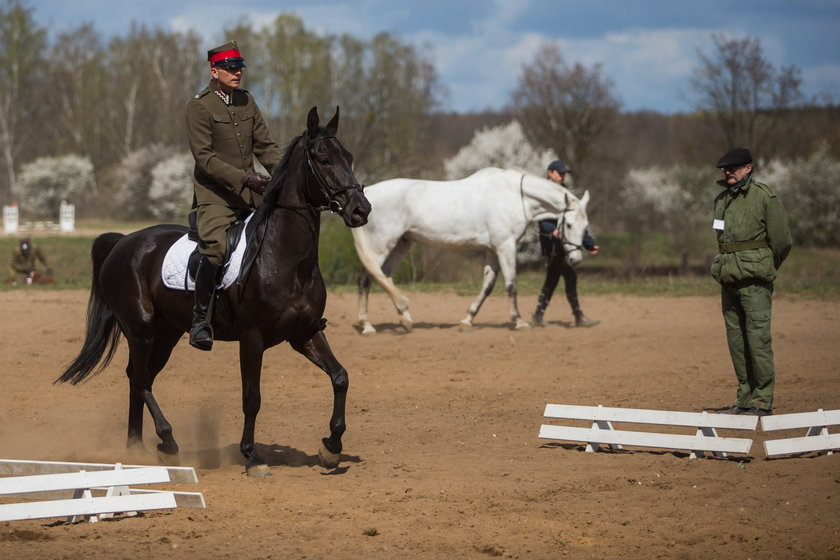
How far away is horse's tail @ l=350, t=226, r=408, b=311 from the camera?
14.0m

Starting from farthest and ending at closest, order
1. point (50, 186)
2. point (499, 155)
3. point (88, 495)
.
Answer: point (50, 186) → point (499, 155) → point (88, 495)

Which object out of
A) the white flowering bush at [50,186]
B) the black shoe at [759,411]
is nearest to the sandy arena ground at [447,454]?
the black shoe at [759,411]

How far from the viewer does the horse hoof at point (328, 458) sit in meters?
7.07

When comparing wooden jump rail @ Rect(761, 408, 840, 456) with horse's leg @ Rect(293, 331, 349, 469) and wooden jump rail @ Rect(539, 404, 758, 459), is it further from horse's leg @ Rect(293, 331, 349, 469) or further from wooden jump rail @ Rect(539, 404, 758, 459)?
horse's leg @ Rect(293, 331, 349, 469)

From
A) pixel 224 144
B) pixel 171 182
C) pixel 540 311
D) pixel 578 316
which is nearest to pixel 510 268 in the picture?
pixel 540 311

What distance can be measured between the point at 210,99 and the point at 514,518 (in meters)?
3.75

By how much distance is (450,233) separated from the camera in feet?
49.7

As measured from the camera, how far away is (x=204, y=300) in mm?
7012

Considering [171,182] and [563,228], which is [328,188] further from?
[171,182]

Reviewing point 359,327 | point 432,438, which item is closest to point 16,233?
point 359,327

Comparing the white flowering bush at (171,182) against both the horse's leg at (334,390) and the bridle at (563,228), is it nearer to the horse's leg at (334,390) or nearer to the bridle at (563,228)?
the bridle at (563,228)

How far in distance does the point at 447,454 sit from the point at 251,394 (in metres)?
1.66

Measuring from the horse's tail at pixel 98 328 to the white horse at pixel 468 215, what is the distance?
6792 millimetres

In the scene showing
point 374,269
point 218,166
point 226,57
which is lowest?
point 374,269
